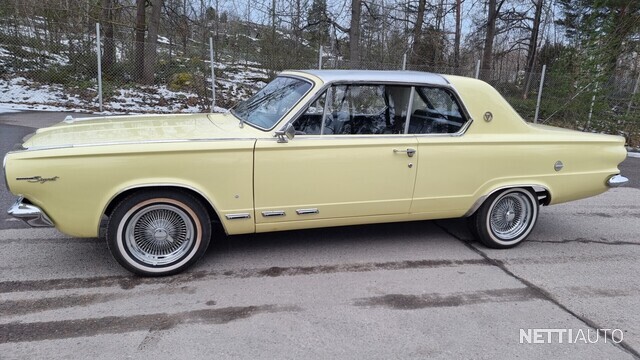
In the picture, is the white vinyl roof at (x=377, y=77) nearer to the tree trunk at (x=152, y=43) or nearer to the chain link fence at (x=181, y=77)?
the chain link fence at (x=181, y=77)

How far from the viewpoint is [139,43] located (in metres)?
14.2

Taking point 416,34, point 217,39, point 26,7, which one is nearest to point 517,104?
point 416,34

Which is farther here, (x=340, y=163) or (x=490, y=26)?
(x=490, y=26)

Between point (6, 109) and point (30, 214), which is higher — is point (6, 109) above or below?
above

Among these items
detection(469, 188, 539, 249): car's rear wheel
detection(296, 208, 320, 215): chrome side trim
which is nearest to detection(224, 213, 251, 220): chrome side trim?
detection(296, 208, 320, 215): chrome side trim

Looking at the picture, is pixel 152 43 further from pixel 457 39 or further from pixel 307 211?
pixel 457 39

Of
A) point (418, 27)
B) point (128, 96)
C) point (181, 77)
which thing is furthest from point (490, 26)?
point (128, 96)

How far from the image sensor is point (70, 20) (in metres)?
13.9

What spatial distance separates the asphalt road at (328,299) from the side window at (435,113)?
3.79 feet

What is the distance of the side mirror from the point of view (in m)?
3.52

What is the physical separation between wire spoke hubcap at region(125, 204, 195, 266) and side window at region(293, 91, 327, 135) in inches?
45.7

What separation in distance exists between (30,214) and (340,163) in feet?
7.54

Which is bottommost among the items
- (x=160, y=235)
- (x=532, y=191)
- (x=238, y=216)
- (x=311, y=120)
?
(x=160, y=235)

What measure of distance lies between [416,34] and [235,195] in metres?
17.1
